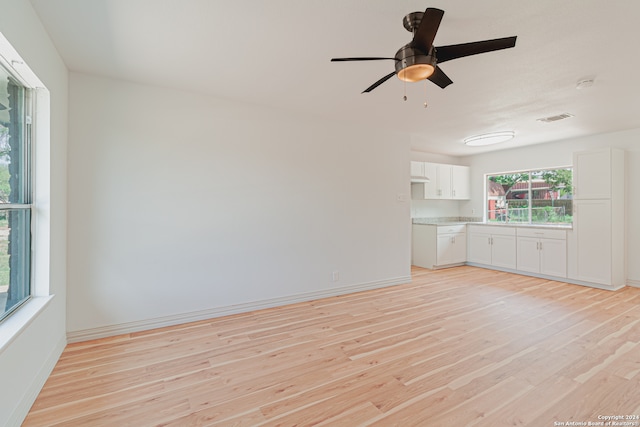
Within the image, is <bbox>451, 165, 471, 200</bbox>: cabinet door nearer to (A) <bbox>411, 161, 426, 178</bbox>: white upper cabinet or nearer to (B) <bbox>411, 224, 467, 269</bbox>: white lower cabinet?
(B) <bbox>411, 224, 467, 269</bbox>: white lower cabinet

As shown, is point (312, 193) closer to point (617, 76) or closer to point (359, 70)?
point (359, 70)

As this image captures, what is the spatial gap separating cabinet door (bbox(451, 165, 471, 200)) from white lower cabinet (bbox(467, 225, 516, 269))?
80 cm

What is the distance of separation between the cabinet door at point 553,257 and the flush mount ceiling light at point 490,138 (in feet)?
6.26

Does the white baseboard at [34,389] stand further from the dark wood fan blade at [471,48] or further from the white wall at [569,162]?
the white wall at [569,162]

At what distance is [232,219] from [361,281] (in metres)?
2.13

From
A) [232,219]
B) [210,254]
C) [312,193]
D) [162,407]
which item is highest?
[312,193]

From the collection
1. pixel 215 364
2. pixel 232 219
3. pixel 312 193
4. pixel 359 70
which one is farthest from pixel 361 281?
pixel 359 70

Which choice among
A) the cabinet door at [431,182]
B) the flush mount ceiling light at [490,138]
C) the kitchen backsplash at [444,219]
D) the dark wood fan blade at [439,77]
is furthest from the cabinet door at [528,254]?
the dark wood fan blade at [439,77]

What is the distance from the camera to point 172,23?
6.68ft

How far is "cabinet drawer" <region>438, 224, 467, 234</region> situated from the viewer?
596 cm

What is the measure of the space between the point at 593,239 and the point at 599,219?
1.03 ft

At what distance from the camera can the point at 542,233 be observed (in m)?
5.20

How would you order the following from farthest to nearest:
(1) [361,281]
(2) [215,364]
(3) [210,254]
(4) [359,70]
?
1. (1) [361,281]
2. (3) [210,254]
3. (4) [359,70]
4. (2) [215,364]

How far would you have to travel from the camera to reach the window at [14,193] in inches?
72.0
